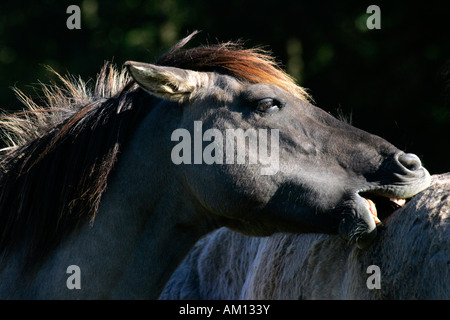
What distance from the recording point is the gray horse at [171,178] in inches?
120

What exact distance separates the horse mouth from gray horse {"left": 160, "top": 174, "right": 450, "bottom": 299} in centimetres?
12

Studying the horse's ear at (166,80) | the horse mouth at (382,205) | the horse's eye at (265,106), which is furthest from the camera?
the horse's eye at (265,106)

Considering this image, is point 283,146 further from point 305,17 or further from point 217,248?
point 305,17

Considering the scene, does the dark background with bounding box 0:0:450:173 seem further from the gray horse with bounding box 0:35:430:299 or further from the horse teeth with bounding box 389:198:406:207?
the gray horse with bounding box 0:35:430:299

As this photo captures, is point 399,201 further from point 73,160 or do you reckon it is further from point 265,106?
point 73,160

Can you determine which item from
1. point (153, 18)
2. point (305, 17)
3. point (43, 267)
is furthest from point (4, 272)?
point (153, 18)

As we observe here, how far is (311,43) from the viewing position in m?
10.5

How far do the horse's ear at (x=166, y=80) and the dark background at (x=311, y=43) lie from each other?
125 inches

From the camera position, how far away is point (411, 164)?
2.97 meters

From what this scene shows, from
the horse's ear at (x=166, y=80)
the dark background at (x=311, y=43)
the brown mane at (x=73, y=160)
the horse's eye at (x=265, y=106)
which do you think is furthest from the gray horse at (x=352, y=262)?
the dark background at (x=311, y=43)

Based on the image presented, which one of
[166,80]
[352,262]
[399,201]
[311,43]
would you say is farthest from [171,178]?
[311,43]

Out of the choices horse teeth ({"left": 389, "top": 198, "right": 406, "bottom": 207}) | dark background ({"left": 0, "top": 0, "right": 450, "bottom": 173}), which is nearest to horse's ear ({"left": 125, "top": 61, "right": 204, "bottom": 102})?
horse teeth ({"left": 389, "top": 198, "right": 406, "bottom": 207})

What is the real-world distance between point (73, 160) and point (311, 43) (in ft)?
26.0

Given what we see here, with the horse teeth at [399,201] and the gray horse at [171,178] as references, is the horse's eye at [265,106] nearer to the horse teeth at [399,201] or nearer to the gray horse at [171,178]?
the gray horse at [171,178]
